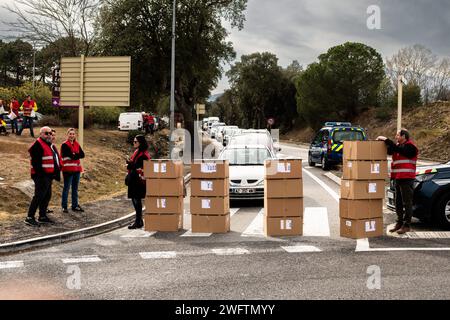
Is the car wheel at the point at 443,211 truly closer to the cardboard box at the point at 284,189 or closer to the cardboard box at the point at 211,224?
the cardboard box at the point at 284,189

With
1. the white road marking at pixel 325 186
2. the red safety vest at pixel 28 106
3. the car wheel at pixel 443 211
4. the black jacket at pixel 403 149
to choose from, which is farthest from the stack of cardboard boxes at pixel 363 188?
the red safety vest at pixel 28 106

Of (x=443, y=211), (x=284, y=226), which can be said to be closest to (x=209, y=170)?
(x=284, y=226)

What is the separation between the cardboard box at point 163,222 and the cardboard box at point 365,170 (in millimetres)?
3341

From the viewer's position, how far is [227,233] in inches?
408

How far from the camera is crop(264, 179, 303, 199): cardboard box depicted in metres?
10.0

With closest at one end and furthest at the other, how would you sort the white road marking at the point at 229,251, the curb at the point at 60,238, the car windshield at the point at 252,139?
the white road marking at the point at 229,251 → the curb at the point at 60,238 → the car windshield at the point at 252,139

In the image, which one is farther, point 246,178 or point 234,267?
point 246,178

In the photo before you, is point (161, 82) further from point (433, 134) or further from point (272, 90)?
point (272, 90)

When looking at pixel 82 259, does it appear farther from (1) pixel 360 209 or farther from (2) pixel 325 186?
(2) pixel 325 186

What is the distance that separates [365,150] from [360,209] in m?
1.05

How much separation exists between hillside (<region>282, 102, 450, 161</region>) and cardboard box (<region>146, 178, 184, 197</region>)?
25.7 metres

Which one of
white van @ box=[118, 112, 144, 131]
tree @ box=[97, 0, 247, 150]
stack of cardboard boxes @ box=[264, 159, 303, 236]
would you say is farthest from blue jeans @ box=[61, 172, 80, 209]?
white van @ box=[118, 112, 144, 131]

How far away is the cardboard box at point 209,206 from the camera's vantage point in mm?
10289

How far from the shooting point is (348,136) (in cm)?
2280
